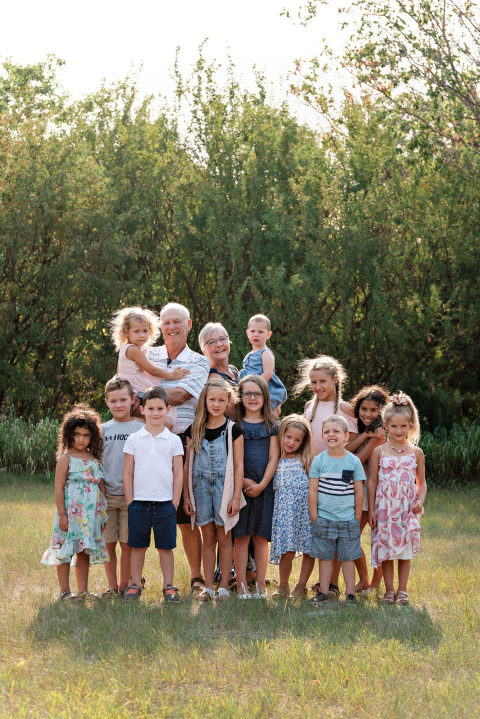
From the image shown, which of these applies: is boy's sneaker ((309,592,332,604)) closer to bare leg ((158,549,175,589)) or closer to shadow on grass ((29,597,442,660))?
shadow on grass ((29,597,442,660))

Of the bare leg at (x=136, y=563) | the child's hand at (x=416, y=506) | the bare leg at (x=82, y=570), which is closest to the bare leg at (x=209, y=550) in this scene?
the bare leg at (x=136, y=563)

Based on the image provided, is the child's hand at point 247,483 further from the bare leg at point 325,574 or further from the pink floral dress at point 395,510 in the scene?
the pink floral dress at point 395,510

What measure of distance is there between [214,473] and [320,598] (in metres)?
1.13

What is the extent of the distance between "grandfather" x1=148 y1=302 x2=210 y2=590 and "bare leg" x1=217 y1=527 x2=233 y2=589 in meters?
0.25

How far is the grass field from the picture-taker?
4.08 m

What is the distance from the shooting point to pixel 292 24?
15.4 metres

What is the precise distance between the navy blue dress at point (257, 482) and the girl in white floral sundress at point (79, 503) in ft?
3.28

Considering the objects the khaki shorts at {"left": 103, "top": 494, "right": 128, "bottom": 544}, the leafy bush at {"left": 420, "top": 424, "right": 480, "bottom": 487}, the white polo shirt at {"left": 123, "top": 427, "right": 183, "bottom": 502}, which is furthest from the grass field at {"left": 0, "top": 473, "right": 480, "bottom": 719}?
the leafy bush at {"left": 420, "top": 424, "right": 480, "bottom": 487}

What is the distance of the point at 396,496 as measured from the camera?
6.33 metres

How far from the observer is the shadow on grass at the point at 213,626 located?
493 cm

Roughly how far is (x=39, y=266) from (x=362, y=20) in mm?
6486

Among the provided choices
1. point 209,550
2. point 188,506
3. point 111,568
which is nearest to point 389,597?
point 209,550

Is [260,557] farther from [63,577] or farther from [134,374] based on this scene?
[134,374]

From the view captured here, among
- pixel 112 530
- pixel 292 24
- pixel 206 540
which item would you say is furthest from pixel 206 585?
pixel 292 24
